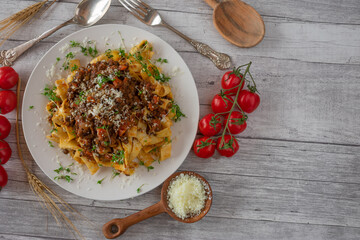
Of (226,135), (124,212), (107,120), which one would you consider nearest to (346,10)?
(226,135)

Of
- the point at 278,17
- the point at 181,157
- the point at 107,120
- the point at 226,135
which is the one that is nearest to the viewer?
the point at 107,120

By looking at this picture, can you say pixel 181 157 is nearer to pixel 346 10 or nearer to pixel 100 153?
pixel 100 153

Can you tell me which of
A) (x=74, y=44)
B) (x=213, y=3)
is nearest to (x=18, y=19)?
(x=74, y=44)

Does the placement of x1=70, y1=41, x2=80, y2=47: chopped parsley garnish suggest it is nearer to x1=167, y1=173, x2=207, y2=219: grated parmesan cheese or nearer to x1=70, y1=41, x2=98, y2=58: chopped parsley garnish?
x1=70, y1=41, x2=98, y2=58: chopped parsley garnish

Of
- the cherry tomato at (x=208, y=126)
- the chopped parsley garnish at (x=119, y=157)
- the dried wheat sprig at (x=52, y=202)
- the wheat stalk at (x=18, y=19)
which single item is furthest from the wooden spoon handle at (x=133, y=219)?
the wheat stalk at (x=18, y=19)

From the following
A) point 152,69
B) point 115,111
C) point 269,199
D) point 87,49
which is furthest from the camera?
point 269,199

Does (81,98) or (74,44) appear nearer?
(81,98)

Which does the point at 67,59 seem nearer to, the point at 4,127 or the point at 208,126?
the point at 4,127
